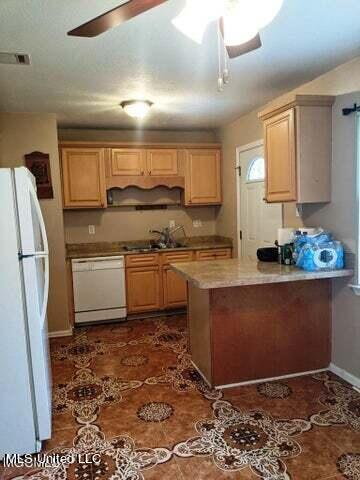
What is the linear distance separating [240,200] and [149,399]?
2.76m

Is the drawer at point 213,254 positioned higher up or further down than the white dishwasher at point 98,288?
higher up

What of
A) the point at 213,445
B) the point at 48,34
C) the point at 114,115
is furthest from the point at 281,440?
the point at 114,115

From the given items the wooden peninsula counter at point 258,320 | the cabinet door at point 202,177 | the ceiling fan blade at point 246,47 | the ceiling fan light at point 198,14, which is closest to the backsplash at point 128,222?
the cabinet door at point 202,177

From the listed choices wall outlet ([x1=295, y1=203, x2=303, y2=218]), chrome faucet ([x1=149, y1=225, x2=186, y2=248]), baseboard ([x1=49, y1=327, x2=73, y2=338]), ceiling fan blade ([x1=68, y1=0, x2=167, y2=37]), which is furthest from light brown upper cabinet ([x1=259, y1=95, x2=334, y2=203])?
baseboard ([x1=49, y1=327, x2=73, y2=338])

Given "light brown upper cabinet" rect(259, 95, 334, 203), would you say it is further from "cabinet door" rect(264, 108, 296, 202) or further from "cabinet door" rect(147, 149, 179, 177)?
"cabinet door" rect(147, 149, 179, 177)

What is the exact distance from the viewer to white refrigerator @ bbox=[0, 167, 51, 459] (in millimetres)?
2027

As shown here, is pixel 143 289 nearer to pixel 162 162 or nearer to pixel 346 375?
pixel 162 162

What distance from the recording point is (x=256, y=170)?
14.1 ft

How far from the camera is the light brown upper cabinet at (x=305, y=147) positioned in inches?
111

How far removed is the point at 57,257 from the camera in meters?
4.16

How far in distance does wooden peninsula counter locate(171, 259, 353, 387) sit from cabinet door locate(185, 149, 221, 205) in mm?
2053

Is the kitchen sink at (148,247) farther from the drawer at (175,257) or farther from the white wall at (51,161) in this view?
the white wall at (51,161)

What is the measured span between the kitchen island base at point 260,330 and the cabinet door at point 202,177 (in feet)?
7.16

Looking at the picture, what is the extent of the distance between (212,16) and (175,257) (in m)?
3.46
